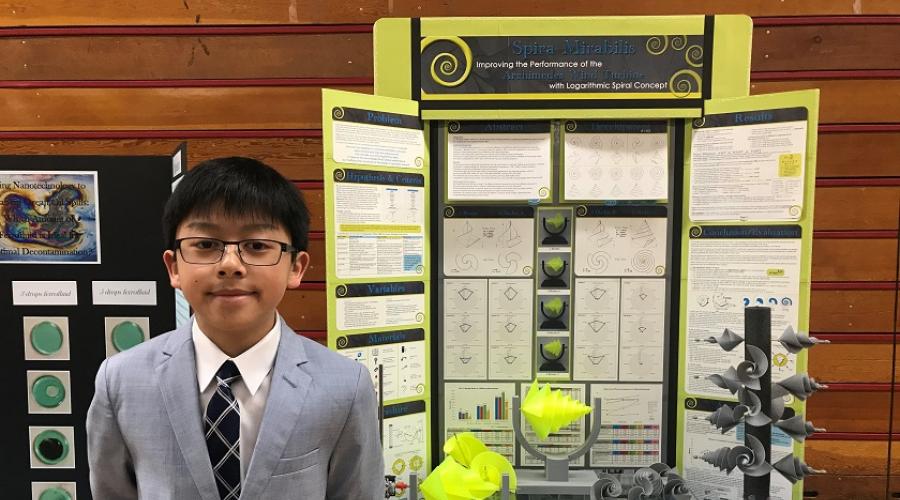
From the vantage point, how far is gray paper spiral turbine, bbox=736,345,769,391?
1.21 m

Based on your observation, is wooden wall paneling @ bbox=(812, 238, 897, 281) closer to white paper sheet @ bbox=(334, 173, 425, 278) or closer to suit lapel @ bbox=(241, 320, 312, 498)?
white paper sheet @ bbox=(334, 173, 425, 278)

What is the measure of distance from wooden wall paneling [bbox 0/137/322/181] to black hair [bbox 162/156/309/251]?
127 cm

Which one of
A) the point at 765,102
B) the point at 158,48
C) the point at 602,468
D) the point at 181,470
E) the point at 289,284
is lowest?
the point at 602,468

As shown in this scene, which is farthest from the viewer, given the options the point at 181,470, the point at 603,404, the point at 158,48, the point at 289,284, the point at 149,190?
the point at 158,48

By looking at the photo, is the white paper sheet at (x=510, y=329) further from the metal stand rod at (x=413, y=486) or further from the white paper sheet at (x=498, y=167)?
the metal stand rod at (x=413, y=486)

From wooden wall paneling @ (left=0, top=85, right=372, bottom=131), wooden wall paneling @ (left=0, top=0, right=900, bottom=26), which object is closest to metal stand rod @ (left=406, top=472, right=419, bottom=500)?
wooden wall paneling @ (left=0, top=85, right=372, bottom=131)

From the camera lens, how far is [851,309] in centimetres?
219

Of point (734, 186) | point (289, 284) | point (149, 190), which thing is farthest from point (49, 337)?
point (734, 186)

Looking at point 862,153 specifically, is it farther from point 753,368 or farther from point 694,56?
point 753,368

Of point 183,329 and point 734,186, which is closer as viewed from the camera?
point 183,329

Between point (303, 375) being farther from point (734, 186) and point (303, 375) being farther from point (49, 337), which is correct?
point (734, 186)

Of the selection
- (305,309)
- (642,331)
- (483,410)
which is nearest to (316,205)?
(305,309)

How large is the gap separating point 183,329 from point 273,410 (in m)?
0.25

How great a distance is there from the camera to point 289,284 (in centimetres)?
100
